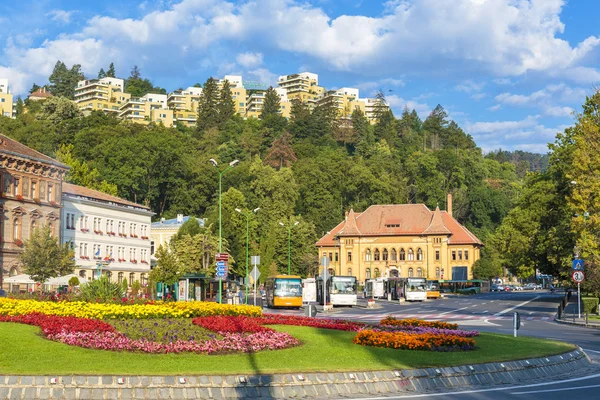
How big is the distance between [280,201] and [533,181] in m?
54.0

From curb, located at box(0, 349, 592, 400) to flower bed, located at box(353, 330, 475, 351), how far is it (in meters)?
2.42

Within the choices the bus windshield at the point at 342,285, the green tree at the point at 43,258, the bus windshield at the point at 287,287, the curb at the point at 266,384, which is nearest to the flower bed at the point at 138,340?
the curb at the point at 266,384

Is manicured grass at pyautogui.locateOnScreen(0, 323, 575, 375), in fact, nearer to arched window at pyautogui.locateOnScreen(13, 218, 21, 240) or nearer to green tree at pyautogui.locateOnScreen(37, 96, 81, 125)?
arched window at pyautogui.locateOnScreen(13, 218, 21, 240)

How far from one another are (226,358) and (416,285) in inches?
2752

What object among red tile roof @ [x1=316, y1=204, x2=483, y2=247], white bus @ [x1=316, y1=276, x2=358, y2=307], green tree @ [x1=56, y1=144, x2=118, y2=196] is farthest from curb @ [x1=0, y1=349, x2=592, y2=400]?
red tile roof @ [x1=316, y1=204, x2=483, y2=247]

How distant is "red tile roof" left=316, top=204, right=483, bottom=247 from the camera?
137 meters

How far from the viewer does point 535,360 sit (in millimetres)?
20266

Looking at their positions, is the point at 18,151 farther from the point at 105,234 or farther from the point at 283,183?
the point at 283,183

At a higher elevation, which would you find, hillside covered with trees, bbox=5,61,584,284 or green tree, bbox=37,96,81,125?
green tree, bbox=37,96,81,125

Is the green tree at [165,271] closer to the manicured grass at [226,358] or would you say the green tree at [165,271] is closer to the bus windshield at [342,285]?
the bus windshield at [342,285]

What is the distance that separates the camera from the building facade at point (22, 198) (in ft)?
217

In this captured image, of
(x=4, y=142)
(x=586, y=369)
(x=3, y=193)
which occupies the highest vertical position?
(x=4, y=142)

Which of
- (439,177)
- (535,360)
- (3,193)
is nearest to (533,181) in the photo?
(3,193)

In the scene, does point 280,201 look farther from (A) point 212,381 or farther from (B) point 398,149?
(A) point 212,381
